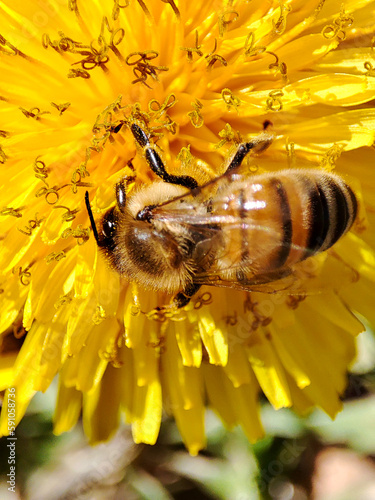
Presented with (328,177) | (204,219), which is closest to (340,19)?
(328,177)

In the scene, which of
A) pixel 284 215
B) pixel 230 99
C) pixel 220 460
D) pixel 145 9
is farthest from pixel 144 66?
pixel 220 460

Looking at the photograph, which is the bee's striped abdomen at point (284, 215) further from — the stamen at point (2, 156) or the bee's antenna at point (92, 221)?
the stamen at point (2, 156)

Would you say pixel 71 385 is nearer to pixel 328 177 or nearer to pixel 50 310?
pixel 50 310

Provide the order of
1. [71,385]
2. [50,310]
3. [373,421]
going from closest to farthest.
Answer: [50,310] → [71,385] → [373,421]

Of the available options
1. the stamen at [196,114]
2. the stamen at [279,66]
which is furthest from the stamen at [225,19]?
the stamen at [196,114]

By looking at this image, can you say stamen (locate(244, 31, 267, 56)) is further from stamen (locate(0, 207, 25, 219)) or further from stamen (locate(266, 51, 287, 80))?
stamen (locate(0, 207, 25, 219))

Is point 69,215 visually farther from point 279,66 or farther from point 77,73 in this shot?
point 279,66

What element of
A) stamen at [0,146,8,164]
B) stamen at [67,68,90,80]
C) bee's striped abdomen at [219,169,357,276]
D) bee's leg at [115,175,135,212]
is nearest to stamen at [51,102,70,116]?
stamen at [67,68,90,80]
